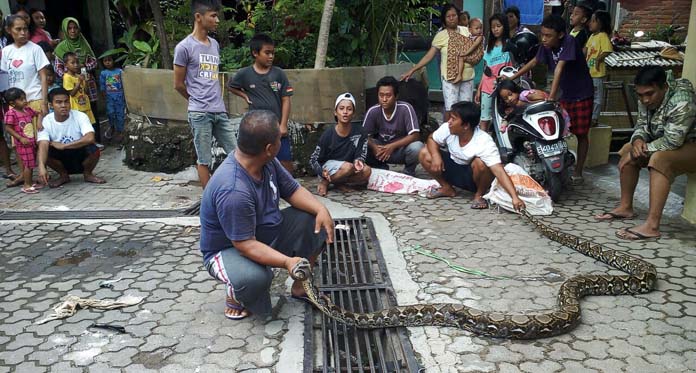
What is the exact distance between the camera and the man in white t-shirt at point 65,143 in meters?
7.27

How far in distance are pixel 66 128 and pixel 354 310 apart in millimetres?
5163

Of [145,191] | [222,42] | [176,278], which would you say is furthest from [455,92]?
[176,278]

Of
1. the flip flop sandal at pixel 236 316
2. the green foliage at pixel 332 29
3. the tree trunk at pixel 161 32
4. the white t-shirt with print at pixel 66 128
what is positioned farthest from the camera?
the green foliage at pixel 332 29

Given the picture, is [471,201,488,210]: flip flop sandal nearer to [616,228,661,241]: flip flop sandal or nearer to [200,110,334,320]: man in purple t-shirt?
[616,228,661,241]: flip flop sandal

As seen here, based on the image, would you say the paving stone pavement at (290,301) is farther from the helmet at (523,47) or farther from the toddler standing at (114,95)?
the toddler standing at (114,95)

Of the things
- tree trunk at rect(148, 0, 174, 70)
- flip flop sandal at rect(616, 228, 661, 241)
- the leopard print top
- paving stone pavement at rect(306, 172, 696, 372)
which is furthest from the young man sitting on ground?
tree trunk at rect(148, 0, 174, 70)

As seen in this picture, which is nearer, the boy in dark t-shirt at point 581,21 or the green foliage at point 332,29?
the boy in dark t-shirt at point 581,21

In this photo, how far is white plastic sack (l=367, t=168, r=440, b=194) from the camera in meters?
6.97

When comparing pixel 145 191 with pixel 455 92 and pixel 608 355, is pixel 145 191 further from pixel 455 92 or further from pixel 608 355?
pixel 608 355

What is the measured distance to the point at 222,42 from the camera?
924 centimetres

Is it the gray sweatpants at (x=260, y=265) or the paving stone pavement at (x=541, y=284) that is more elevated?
the gray sweatpants at (x=260, y=265)

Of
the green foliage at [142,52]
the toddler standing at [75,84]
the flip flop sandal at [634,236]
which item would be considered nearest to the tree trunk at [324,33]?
the green foliage at [142,52]

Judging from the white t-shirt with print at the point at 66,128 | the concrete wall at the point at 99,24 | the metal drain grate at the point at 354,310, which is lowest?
the metal drain grate at the point at 354,310

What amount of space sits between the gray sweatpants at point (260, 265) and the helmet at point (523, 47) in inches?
197
